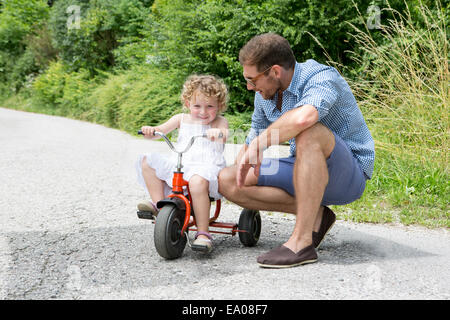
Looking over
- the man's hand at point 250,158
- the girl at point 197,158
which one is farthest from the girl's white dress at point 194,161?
the man's hand at point 250,158

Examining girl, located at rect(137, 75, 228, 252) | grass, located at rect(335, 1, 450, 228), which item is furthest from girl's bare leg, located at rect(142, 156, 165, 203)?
grass, located at rect(335, 1, 450, 228)

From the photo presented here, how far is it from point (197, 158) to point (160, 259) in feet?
2.21

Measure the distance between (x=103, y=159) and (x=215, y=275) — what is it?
4901 mm

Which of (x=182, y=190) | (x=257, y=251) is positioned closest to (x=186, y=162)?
(x=182, y=190)

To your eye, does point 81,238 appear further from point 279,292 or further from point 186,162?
point 279,292

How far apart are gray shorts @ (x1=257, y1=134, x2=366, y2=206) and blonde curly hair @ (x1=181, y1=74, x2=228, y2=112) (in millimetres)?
497

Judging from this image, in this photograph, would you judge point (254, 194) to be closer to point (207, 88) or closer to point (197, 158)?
point (197, 158)

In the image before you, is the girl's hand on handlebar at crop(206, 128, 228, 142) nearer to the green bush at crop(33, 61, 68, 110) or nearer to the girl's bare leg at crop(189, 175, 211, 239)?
the girl's bare leg at crop(189, 175, 211, 239)

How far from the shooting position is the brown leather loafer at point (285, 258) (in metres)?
2.73

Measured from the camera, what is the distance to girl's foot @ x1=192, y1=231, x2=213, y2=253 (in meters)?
2.87

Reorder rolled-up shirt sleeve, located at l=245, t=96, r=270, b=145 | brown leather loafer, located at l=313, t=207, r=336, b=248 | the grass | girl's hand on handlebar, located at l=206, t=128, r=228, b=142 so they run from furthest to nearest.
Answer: the grass
rolled-up shirt sleeve, located at l=245, t=96, r=270, b=145
brown leather loafer, located at l=313, t=207, r=336, b=248
girl's hand on handlebar, located at l=206, t=128, r=228, b=142

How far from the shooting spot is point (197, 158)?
10.6ft

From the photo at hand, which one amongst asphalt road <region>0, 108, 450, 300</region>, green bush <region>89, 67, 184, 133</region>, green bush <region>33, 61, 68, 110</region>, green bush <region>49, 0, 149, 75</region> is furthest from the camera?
green bush <region>33, 61, 68, 110</region>

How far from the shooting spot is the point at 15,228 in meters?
3.73
